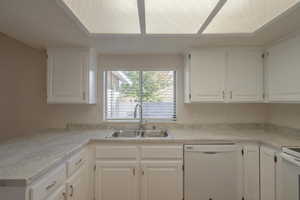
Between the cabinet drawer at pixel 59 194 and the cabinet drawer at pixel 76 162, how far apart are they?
0.46 ft

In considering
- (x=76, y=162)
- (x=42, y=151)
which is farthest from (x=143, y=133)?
(x=42, y=151)

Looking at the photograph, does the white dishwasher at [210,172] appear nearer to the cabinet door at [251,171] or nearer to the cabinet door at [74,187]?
the cabinet door at [251,171]

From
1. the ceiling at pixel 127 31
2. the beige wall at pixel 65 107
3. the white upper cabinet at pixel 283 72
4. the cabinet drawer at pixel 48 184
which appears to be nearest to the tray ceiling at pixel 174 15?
the ceiling at pixel 127 31

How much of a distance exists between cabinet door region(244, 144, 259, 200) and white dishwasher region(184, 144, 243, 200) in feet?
0.43

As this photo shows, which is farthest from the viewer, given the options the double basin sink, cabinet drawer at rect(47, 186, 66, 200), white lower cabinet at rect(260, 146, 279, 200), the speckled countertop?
the double basin sink

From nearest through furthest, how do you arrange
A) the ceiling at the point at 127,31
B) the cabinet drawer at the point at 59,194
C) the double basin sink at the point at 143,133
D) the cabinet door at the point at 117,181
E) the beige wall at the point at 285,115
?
1. the cabinet drawer at the point at 59,194
2. the ceiling at the point at 127,31
3. the cabinet door at the point at 117,181
4. the beige wall at the point at 285,115
5. the double basin sink at the point at 143,133

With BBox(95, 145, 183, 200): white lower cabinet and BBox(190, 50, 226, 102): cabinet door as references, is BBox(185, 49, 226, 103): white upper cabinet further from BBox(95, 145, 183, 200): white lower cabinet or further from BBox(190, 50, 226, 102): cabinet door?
BBox(95, 145, 183, 200): white lower cabinet

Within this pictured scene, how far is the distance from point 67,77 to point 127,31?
1069mm

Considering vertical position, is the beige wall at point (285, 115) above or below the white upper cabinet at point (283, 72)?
below

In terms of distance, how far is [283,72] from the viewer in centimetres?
218

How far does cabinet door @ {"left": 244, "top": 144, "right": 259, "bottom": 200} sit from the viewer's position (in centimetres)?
217

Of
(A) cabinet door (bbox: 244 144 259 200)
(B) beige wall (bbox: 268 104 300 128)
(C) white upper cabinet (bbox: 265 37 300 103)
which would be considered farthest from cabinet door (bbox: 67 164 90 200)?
(B) beige wall (bbox: 268 104 300 128)

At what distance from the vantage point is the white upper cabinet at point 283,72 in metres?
2.00

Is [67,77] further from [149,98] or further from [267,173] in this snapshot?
[267,173]
